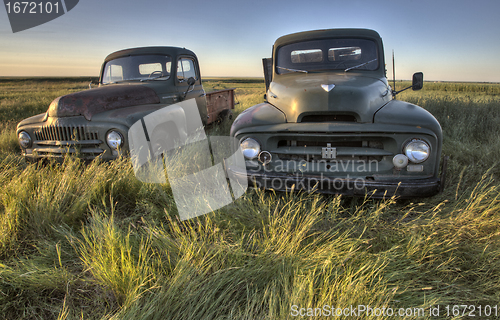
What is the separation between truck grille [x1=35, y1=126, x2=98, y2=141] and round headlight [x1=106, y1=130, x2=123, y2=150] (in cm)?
24

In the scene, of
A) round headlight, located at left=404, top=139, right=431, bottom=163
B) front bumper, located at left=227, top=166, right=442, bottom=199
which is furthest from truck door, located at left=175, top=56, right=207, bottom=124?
round headlight, located at left=404, top=139, right=431, bottom=163

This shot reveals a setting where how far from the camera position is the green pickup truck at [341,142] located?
2.36 m

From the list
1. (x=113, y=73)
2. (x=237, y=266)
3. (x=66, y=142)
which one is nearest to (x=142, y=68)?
(x=113, y=73)

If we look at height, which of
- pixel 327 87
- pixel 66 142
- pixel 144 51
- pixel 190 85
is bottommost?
pixel 66 142

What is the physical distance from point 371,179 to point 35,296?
271 cm

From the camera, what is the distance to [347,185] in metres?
2.37

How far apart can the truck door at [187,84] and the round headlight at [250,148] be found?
3091 millimetres

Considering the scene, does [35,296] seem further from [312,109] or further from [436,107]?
[436,107]

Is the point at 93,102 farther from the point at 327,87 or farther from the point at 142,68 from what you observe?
the point at 327,87

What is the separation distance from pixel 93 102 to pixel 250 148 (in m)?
2.52

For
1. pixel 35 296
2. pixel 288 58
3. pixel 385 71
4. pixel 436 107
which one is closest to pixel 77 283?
pixel 35 296

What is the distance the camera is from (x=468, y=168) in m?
3.52

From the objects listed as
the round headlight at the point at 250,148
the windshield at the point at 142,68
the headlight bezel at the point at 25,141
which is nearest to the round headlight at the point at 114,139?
the headlight bezel at the point at 25,141

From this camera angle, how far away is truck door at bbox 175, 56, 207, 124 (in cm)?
535
